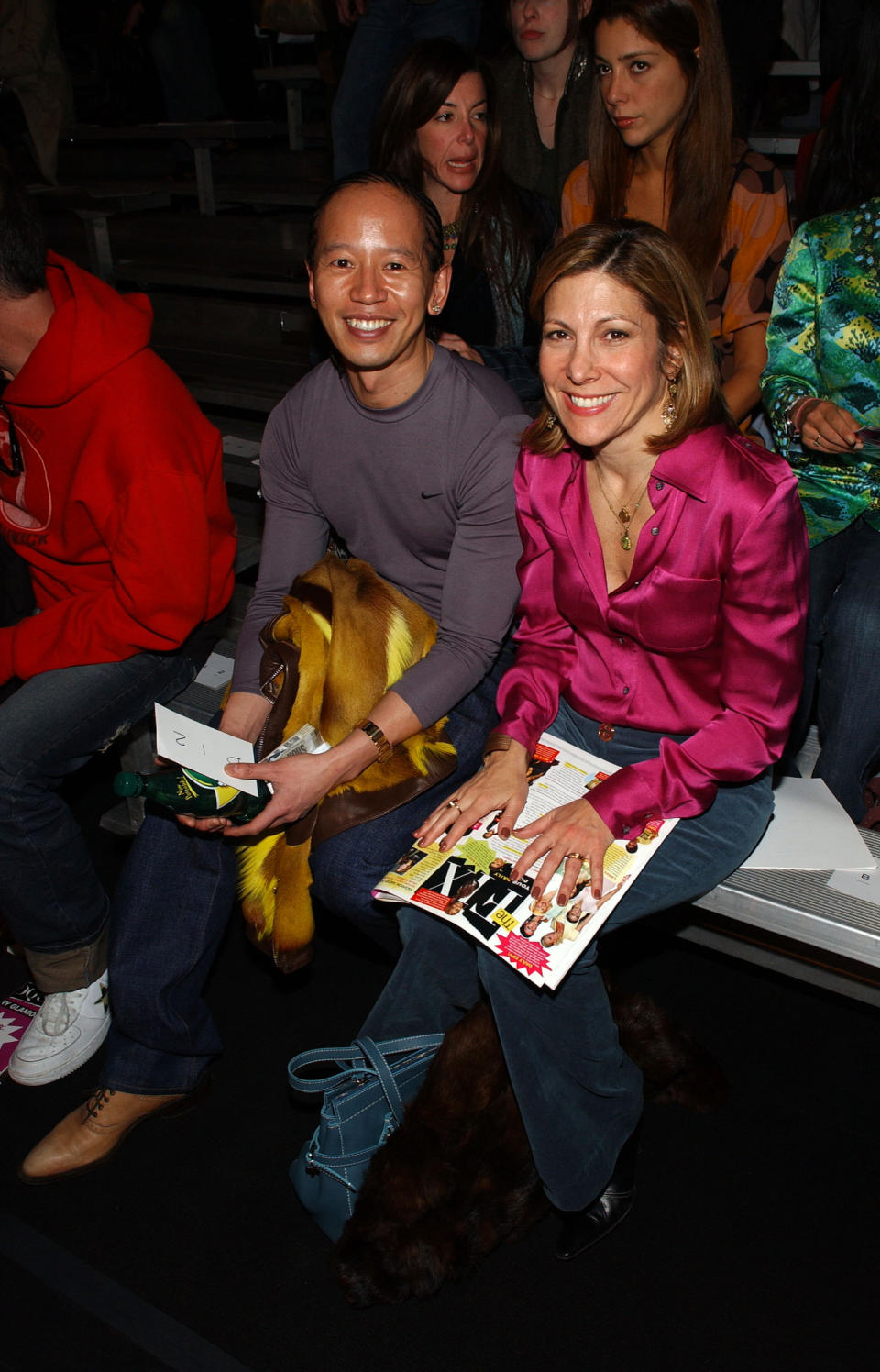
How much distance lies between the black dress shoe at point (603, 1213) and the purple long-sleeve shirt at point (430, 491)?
0.89 metres

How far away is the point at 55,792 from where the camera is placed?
2.21 m

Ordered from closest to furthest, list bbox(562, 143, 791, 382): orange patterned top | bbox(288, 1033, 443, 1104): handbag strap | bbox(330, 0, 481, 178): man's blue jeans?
bbox(288, 1033, 443, 1104): handbag strap, bbox(562, 143, 791, 382): orange patterned top, bbox(330, 0, 481, 178): man's blue jeans

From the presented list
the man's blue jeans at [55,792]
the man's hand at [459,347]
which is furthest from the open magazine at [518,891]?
the man's hand at [459,347]

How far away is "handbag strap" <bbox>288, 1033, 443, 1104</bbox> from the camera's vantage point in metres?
1.80

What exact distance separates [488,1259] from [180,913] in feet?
2.79

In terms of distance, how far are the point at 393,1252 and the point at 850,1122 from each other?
1.00 metres

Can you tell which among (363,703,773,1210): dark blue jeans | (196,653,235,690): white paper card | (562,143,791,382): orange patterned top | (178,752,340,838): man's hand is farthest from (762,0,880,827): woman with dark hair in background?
(196,653,235,690): white paper card

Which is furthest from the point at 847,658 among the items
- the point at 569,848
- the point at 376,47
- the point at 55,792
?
the point at 376,47

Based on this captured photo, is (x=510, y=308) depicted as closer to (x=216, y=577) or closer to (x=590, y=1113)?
(x=216, y=577)

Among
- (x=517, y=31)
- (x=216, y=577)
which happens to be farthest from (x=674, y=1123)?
(x=517, y=31)

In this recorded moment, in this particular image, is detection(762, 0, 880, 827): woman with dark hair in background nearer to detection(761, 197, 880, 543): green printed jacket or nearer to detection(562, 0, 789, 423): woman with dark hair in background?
detection(761, 197, 880, 543): green printed jacket

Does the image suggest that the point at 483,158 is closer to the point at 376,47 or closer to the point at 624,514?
the point at 376,47

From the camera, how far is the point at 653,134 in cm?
234

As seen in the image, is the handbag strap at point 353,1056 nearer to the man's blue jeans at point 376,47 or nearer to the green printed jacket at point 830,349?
the green printed jacket at point 830,349
